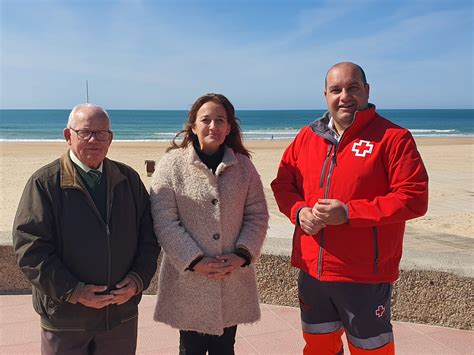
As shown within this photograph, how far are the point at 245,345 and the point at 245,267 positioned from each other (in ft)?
3.35

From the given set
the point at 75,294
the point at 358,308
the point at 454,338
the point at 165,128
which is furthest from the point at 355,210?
the point at 165,128

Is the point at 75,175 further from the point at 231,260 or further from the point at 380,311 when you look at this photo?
the point at 380,311

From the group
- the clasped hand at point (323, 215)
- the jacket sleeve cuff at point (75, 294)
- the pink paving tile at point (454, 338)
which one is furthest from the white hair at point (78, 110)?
the pink paving tile at point (454, 338)

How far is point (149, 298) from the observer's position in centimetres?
415

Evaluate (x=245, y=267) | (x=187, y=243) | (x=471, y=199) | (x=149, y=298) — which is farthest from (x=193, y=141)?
(x=471, y=199)

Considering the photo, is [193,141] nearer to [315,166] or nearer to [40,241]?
[315,166]

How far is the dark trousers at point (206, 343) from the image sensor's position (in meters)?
2.65

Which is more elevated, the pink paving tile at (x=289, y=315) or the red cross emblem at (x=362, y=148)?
the red cross emblem at (x=362, y=148)

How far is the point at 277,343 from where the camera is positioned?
344cm

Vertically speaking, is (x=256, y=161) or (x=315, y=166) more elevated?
(x=315, y=166)

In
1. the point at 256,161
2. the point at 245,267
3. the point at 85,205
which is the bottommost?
the point at 256,161

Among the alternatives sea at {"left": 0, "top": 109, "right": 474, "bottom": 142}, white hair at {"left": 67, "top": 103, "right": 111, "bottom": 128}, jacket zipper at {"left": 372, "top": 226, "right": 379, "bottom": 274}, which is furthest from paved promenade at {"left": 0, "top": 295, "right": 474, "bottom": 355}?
sea at {"left": 0, "top": 109, "right": 474, "bottom": 142}

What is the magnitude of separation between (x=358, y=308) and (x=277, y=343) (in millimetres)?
1164

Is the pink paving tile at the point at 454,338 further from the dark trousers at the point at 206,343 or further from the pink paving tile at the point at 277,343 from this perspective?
the dark trousers at the point at 206,343
